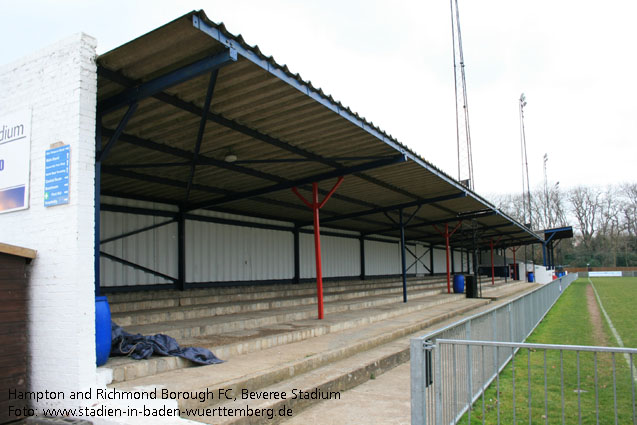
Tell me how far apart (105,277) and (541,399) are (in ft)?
30.1

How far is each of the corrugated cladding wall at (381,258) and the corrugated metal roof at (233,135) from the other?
1000 cm

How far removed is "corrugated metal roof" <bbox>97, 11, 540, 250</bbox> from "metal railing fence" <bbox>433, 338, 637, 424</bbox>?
4.00 metres

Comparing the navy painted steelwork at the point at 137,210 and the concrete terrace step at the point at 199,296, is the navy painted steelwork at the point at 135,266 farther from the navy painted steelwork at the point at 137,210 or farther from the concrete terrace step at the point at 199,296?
the navy painted steelwork at the point at 137,210

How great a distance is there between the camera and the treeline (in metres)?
70.8

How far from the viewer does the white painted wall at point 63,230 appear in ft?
16.4

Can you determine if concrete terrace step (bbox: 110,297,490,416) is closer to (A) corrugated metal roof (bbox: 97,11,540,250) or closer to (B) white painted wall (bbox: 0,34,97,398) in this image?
(B) white painted wall (bbox: 0,34,97,398)

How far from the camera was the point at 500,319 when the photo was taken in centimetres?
797

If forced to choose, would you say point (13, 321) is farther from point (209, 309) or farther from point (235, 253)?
point (235, 253)

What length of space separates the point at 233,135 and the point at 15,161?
334 cm

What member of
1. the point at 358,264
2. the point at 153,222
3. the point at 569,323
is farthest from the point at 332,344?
the point at 358,264

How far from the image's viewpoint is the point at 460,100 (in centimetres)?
4578

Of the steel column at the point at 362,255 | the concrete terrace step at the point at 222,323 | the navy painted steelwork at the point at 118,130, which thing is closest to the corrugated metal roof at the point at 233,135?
the navy painted steelwork at the point at 118,130

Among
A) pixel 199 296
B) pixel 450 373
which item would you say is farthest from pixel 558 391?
pixel 199 296

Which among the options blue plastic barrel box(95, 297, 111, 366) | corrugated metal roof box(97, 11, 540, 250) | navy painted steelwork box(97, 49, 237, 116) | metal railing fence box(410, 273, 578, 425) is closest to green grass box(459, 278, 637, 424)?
metal railing fence box(410, 273, 578, 425)
